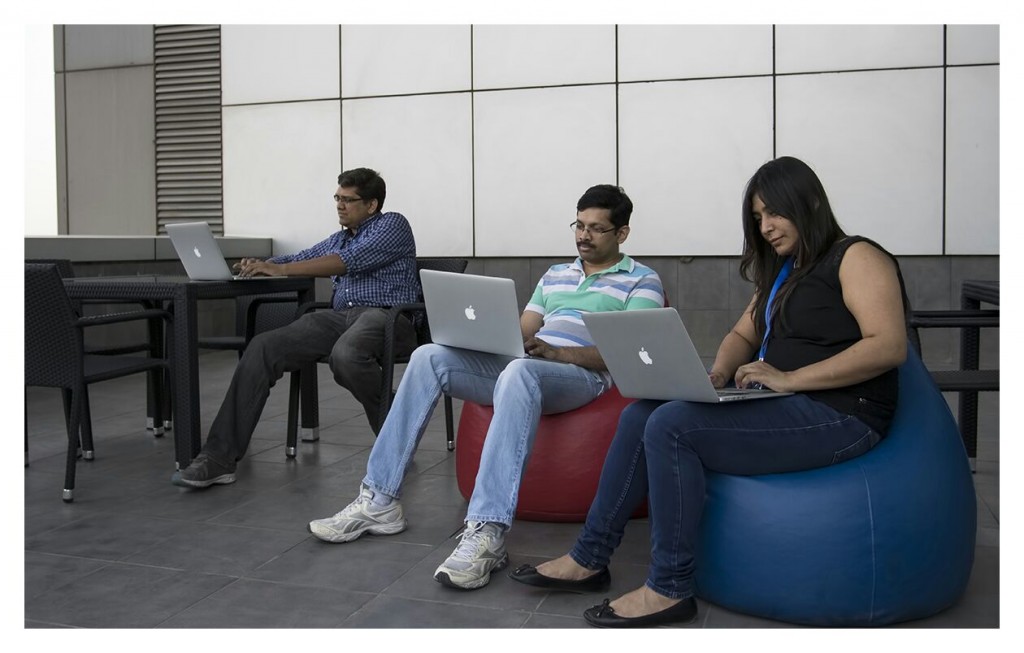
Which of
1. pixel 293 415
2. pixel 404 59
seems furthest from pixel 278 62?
pixel 293 415

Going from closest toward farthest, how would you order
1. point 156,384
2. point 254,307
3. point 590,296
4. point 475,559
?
point 475,559
point 590,296
point 254,307
point 156,384

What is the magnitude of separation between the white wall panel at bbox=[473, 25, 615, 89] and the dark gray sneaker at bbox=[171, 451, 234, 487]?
4453 mm

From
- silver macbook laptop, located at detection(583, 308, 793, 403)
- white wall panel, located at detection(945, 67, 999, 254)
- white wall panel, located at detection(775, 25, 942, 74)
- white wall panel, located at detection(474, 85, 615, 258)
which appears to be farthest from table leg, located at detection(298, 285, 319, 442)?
white wall panel, located at detection(945, 67, 999, 254)

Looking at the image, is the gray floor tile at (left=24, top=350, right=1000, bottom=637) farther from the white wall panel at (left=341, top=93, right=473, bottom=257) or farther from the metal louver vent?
the metal louver vent

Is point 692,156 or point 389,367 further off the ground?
point 692,156

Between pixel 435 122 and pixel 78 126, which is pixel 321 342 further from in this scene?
pixel 78 126

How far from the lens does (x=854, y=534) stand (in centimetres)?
217

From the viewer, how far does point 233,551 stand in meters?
2.86

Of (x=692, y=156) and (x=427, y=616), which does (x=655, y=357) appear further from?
(x=692, y=156)

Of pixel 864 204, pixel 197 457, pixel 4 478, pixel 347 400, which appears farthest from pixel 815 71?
pixel 4 478

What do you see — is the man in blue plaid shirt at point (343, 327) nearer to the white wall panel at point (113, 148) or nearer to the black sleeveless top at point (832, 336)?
the black sleeveless top at point (832, 336)

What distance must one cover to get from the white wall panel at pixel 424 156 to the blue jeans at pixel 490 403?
4450 mm

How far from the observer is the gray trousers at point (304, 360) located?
3617 millimetres

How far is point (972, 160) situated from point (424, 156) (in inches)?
155
